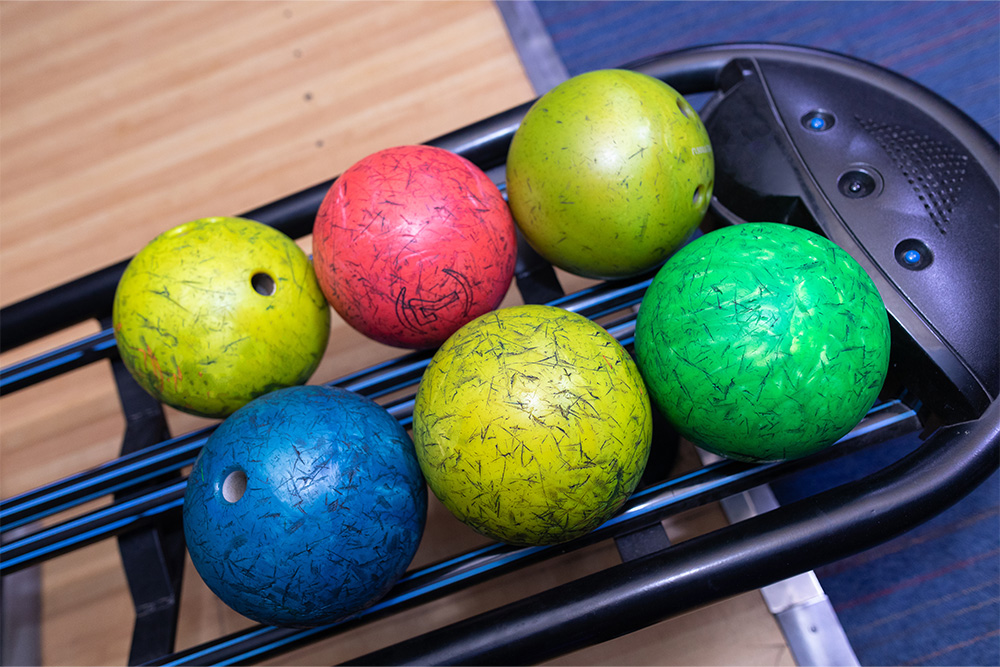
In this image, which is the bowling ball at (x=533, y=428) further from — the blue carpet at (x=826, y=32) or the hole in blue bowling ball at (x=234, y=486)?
the blue carpet at (x=826, y=32)

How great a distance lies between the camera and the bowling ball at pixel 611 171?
89 centimetres

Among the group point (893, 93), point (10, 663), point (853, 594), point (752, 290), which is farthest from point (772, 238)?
point (10, 663)

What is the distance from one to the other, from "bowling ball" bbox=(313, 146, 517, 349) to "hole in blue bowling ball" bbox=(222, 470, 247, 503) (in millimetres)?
271

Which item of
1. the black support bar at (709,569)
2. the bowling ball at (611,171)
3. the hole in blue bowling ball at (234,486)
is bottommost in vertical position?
the black support bar at (709,569)

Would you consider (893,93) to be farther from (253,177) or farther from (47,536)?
(47,536)

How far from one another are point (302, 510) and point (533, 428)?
0.28 meters

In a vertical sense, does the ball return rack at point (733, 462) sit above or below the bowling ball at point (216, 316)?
below

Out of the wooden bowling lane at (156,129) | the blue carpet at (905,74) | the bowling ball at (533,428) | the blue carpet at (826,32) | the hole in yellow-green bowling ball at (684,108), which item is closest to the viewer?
the bowling ball at (533,428)

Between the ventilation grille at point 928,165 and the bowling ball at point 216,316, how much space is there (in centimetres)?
92

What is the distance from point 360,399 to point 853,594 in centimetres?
102

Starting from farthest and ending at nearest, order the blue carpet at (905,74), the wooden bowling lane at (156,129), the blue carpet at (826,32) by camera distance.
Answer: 1. the blue carpet at (826,32)
2. the wooden bowling lane at (156,129)
3. the blue carpet at (905,74)

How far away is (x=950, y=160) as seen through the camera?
1027 millimetres

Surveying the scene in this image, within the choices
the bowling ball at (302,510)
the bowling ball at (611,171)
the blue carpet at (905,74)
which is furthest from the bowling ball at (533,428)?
the blue carpet at (905,74)

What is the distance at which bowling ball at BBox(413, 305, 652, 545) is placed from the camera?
2.42 feet
